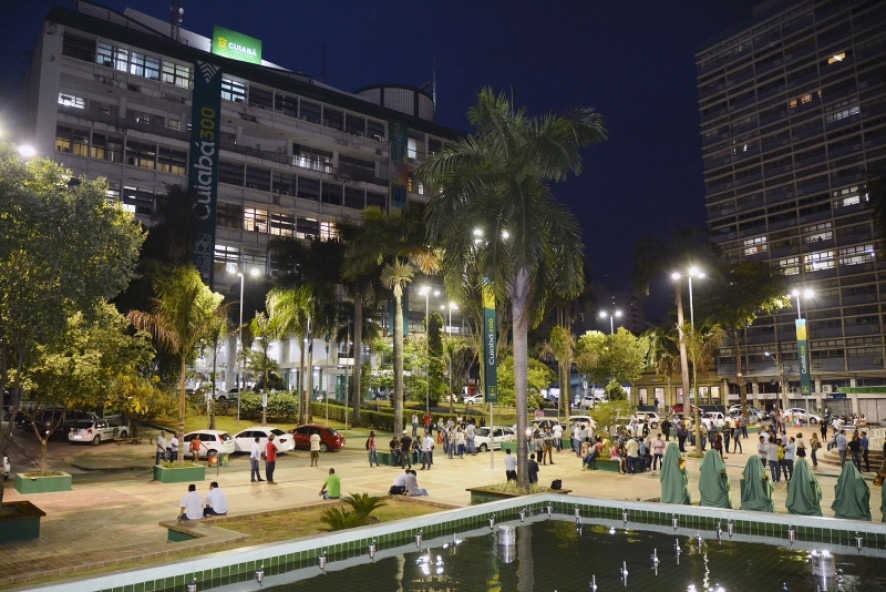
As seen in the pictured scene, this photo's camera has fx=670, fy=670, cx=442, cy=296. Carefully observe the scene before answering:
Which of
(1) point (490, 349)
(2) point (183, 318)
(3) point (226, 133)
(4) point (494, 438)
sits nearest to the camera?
(1) point (490, 349)

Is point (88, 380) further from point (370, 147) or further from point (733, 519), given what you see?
point (370, 147)

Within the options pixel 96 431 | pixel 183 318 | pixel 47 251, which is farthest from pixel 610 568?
pixel 96 431

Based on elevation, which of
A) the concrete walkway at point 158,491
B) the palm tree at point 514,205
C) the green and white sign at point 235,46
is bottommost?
the concrete walkway at point 158,491

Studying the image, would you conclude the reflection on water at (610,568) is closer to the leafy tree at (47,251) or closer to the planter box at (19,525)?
the planter box at (19,525)

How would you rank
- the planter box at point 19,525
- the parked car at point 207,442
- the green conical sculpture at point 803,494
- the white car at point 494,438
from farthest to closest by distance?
the white car at point 494,438 → the parked car at point 207,442 → the green conical sculpture at point 803,494 → the planter box at point 19,525

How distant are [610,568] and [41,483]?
17.4 m

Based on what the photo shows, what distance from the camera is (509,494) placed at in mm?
17078

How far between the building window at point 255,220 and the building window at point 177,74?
13.1 metres

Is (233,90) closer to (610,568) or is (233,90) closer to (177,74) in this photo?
(177,74)

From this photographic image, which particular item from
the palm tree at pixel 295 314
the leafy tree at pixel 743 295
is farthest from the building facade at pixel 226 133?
the leafy tree at pixel 743 295

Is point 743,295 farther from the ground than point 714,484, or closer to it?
farther from the ground

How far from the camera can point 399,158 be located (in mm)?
81875

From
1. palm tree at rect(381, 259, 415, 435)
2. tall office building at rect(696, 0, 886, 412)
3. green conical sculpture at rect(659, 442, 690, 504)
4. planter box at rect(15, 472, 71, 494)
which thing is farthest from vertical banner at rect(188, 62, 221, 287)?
tall office building at rect(696, 0, 886, 412)

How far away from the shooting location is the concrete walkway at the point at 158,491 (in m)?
12.3
